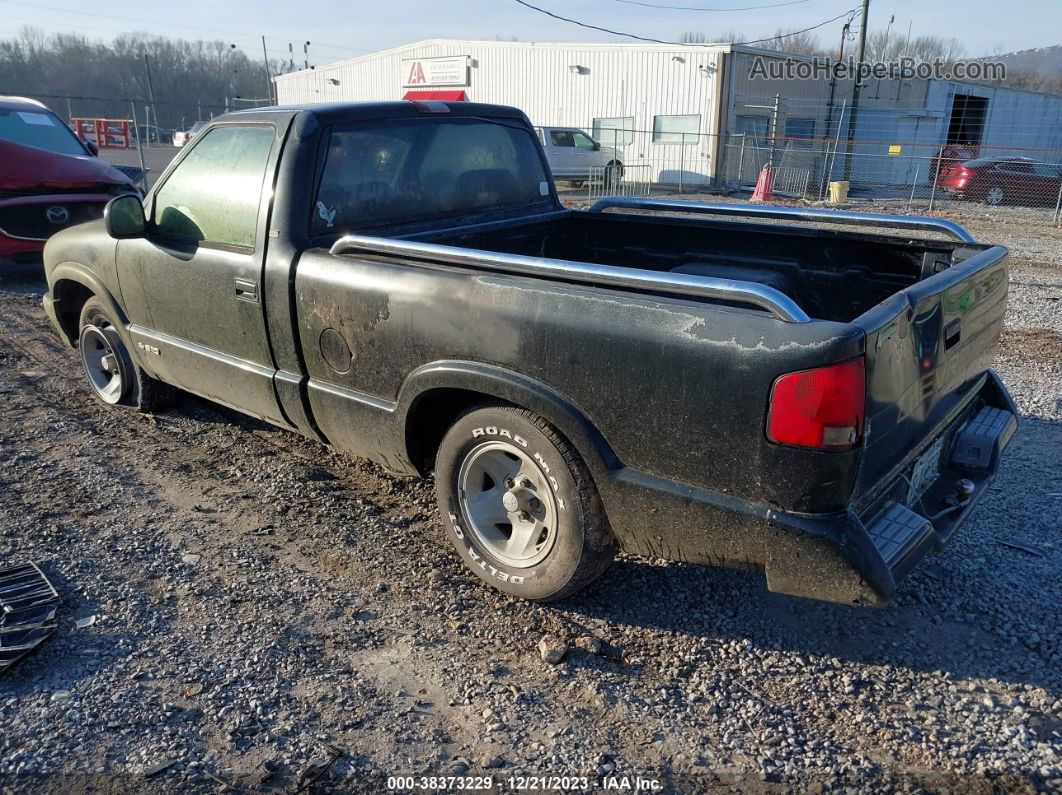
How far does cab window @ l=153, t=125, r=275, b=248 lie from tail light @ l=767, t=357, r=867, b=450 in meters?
2.59

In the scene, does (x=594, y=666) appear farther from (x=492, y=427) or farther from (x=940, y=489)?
(x=940, y=489)

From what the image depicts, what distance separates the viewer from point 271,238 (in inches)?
143

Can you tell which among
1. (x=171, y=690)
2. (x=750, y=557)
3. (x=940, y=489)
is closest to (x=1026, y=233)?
(x=940, y=489)

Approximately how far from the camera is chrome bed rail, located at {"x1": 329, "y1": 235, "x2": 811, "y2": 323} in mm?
2400

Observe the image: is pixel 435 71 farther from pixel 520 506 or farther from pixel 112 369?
pixel 520 506

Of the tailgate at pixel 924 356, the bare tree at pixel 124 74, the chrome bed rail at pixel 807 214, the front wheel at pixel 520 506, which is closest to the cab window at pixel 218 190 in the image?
the front wheel at pixel 520 506

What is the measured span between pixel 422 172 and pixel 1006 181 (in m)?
22.8

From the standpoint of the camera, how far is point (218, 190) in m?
4.00

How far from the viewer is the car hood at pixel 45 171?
8.42 m

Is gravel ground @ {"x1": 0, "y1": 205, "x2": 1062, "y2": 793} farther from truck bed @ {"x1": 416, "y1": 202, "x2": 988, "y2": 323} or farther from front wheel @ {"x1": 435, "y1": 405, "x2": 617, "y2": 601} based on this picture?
truck bed @ {"x1": 416, "y1": 202, "x2": 988, "y2": 323}

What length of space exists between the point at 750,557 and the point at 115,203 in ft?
11.8

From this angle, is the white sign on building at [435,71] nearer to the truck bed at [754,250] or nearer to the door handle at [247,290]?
the truck bed at [754,250]

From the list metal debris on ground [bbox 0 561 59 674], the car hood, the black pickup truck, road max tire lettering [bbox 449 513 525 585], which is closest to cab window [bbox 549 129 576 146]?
the car hood

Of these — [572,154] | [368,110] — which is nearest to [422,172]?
[368,110]
